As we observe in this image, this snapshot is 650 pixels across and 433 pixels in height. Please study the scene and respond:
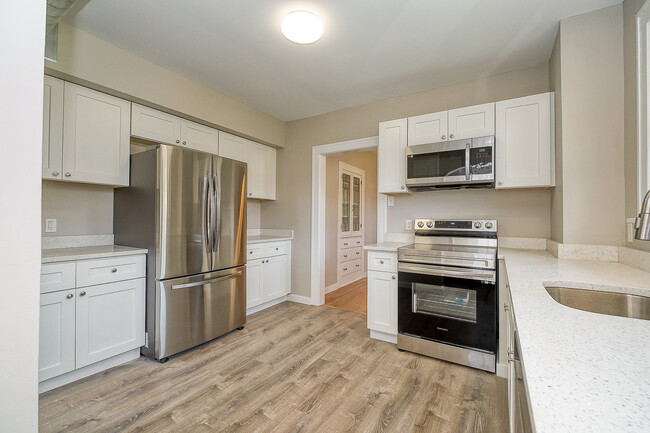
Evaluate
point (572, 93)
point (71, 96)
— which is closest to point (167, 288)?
point (71, 96)

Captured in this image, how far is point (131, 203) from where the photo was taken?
2.51 meters

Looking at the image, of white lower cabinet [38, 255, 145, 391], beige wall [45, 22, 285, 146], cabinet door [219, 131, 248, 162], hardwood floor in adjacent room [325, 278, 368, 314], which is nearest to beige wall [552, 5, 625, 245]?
hardwood floor in adjacent room [325, 278, 368, 314]

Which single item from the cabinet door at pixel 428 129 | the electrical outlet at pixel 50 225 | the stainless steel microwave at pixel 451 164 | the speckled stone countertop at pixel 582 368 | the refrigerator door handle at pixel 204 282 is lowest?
the refrigerator door handle at pixel 204 282

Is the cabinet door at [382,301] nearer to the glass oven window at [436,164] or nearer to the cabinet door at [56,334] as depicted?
the glass oven window at [436,164]

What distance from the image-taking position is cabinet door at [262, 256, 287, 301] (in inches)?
140

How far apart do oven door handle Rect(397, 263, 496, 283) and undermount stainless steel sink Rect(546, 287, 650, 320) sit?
3.10 feet

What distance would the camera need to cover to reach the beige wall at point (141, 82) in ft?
6.90

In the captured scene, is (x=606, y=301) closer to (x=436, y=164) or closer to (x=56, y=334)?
(x=436, y=164)

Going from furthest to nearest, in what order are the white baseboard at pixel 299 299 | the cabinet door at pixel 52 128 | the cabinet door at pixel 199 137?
the white baseboard at pixel 299 299 < the cabinet door at pixel 199 137 < the cabinet door at pixel 52 128

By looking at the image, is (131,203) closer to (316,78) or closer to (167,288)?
(167,288)

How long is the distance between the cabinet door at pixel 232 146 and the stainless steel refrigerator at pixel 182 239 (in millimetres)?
629

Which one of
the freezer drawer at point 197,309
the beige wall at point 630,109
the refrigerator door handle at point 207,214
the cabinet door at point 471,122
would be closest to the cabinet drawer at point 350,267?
the freezer drawer at point 197,309

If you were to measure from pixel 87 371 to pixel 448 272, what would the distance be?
2.83 meters

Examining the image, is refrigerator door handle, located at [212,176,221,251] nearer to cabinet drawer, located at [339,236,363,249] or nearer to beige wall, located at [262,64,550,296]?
beige wall, located at [262,64,550,296]
